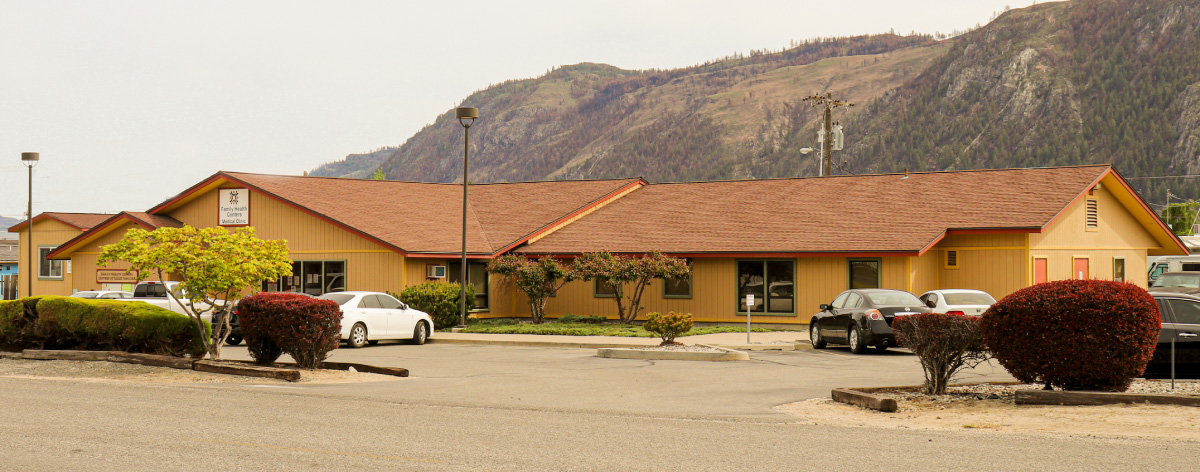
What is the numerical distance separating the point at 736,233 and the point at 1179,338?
18315mm

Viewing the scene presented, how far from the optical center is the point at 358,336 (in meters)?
Result: 24.8

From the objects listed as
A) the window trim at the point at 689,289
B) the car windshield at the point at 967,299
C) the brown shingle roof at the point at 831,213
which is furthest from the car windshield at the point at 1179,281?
the window trim at the point at 689,289

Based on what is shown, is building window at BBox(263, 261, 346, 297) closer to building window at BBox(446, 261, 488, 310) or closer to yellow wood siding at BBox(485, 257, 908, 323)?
building window at BBox(446, 261, 488, 310)

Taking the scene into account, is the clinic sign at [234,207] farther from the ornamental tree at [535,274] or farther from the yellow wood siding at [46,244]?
the yellow wood siding at [46,244]

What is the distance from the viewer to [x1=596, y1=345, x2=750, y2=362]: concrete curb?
68.2 ft

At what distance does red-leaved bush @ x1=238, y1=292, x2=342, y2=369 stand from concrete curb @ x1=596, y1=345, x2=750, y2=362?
19.9 feet

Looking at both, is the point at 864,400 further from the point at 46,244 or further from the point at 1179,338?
the point at 46,244

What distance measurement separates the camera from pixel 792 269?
104 ft

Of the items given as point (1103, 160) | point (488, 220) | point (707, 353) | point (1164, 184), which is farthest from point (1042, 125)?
point (707, 353)

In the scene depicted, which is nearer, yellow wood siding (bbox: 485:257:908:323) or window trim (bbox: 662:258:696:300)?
yellow wood siding (bbox: 485:257:908:323)

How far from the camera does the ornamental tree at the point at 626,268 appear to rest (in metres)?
30.9

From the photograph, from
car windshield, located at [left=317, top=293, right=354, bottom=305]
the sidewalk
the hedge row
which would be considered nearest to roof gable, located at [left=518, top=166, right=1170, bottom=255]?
the sidewalk

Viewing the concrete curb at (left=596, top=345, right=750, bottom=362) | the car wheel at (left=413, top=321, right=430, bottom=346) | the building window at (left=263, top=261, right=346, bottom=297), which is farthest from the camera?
the building window at (left=263, top=261, right=346, bottom=297)

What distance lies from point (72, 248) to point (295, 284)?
10.8 metres
